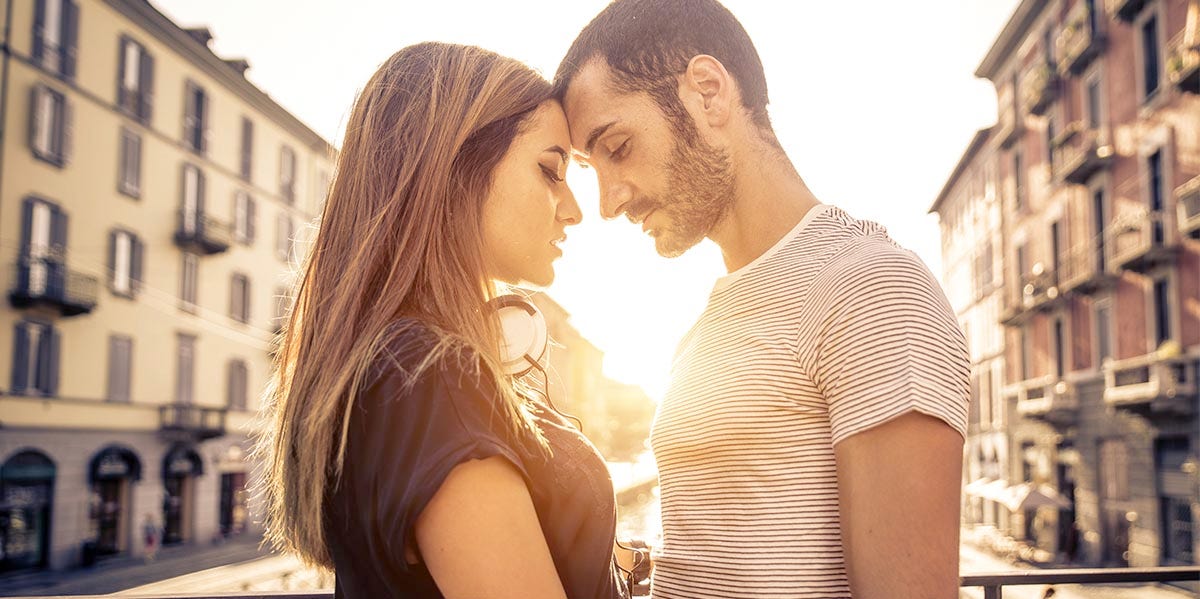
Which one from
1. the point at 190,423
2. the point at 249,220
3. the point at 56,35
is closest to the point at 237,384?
the point at 190,423

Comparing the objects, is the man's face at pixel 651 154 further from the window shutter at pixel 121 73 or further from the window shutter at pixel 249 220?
the window shutter at pixel 249 220

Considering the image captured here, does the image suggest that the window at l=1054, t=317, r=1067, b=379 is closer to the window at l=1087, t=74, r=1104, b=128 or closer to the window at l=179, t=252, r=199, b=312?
the window at l=1087, t=74, r=1104, b=128

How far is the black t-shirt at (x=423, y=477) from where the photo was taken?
1.50 meters

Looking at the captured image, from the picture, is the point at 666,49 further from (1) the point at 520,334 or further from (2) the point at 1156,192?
(2) the point at 1156,192

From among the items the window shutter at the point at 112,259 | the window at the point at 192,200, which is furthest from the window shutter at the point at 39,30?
the window at the point at 192,200

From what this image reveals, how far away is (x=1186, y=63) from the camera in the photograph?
52.9ft

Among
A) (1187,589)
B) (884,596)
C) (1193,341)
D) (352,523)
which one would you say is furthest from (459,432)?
(1193,341)

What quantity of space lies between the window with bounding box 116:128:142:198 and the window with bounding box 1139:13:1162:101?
74.7 feet

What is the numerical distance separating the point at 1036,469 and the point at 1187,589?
2715cm

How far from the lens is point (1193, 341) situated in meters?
17.5

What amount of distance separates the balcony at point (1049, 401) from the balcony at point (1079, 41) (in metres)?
7.75

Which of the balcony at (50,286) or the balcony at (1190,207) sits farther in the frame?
the balcony at (50,286)

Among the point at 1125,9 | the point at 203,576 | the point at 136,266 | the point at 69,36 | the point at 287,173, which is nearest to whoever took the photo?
the point at 1125,9

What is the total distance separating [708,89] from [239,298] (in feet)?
98.9
